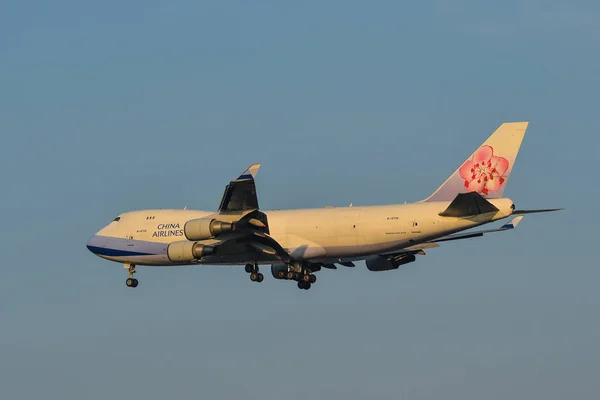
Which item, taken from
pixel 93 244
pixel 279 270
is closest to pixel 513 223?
pixel 279 270

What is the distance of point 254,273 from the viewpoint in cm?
5747

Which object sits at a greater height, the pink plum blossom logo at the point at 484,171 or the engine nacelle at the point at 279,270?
the pink plum blossom logo at the point at 484,171

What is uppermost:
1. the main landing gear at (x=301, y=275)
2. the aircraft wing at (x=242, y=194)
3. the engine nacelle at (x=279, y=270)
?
the aircraft wing at (x=242, y=194)

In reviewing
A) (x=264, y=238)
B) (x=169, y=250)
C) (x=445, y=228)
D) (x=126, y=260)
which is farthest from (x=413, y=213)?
(x=126, y=260)

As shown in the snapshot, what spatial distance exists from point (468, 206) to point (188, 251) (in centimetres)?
1276

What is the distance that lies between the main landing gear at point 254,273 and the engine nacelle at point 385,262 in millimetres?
5969

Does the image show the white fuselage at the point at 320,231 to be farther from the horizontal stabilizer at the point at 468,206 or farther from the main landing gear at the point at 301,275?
the main landing gear at the point at 301,275

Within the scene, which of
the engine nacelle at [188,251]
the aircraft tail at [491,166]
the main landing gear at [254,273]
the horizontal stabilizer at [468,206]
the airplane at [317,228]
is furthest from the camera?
the main landing gear at [254,273]

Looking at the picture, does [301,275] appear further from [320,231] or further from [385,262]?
[385,262]

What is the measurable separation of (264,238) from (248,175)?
5.04 m

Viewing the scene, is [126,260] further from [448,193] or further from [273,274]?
[448,193]

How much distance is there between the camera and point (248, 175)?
168ft

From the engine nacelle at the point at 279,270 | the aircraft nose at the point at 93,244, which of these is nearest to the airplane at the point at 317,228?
the engine nacelle at the point at 279,270

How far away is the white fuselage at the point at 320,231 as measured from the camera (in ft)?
172
